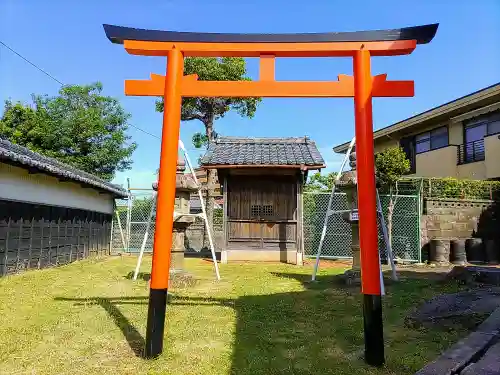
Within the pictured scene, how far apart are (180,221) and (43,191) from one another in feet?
16.4

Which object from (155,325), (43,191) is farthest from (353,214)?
(43,191)

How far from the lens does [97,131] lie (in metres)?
20.1

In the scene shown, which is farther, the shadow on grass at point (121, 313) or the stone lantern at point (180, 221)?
the stone lantern at point (180, 221)

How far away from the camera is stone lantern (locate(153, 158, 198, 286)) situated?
763 cm

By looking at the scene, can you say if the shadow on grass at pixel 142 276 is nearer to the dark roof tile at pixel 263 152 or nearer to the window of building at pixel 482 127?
the dark roof tile at pixel 263 152

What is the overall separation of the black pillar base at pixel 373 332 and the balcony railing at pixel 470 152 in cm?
1476

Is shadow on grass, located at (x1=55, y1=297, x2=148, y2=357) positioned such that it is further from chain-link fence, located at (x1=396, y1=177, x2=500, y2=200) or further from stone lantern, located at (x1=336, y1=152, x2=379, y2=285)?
chain-link fence, located at (x1=396, y1=177, x2=500, y2=200)

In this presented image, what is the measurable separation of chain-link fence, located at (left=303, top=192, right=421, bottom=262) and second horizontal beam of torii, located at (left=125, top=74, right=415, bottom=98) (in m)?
8.40

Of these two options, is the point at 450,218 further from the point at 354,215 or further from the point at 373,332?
the point at 373,332

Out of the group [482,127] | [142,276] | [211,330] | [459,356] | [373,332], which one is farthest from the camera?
[482,127]

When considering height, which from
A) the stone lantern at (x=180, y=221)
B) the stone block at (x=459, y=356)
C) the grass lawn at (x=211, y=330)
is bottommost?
the grass lawn at (x=211, y=330)

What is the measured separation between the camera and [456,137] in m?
16.9

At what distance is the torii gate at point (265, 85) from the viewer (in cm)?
383

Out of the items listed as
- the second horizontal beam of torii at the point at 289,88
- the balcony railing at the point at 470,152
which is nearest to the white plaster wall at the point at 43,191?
the second horizontal beam of torii at the point at 289,88
